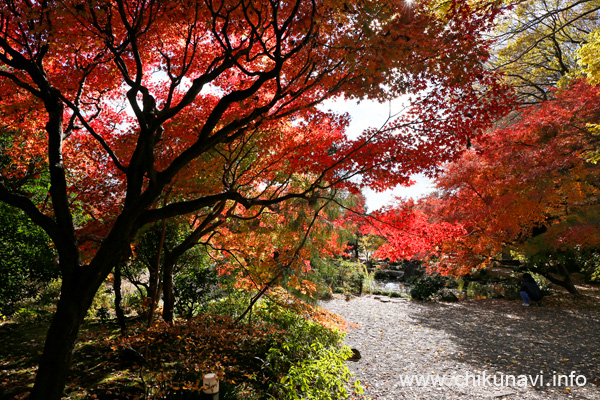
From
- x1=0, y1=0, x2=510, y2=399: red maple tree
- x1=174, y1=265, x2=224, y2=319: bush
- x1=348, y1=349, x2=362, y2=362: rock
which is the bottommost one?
x1=348, y1=349, x2=362, y2=362: rock

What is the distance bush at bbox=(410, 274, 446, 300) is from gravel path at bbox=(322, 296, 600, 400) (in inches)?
86.2

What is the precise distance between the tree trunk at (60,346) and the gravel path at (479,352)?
12.7ft

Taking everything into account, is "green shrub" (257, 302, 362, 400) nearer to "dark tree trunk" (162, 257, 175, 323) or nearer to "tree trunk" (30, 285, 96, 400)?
"dark tree trunk" (162, 257, 175, 323)

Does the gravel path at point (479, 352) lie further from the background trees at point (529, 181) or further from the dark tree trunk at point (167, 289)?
the dark tree trunk at point (167, 289)

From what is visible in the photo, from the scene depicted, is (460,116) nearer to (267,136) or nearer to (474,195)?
(267,136)

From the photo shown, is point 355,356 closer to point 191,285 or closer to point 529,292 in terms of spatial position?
point 191,285

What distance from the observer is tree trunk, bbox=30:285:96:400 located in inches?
106

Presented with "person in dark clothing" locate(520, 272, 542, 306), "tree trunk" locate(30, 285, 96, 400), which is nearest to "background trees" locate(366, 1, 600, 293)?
"person in dark clothing" locate(520, 272, 542, 306)

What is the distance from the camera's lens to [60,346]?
2.75m

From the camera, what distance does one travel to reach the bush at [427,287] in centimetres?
1221

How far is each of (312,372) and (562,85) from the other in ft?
39.6

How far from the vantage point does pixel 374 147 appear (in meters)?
4.87

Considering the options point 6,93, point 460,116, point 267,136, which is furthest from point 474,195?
point 6,93

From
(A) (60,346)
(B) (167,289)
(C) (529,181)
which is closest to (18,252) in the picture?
(B) (167,289)
